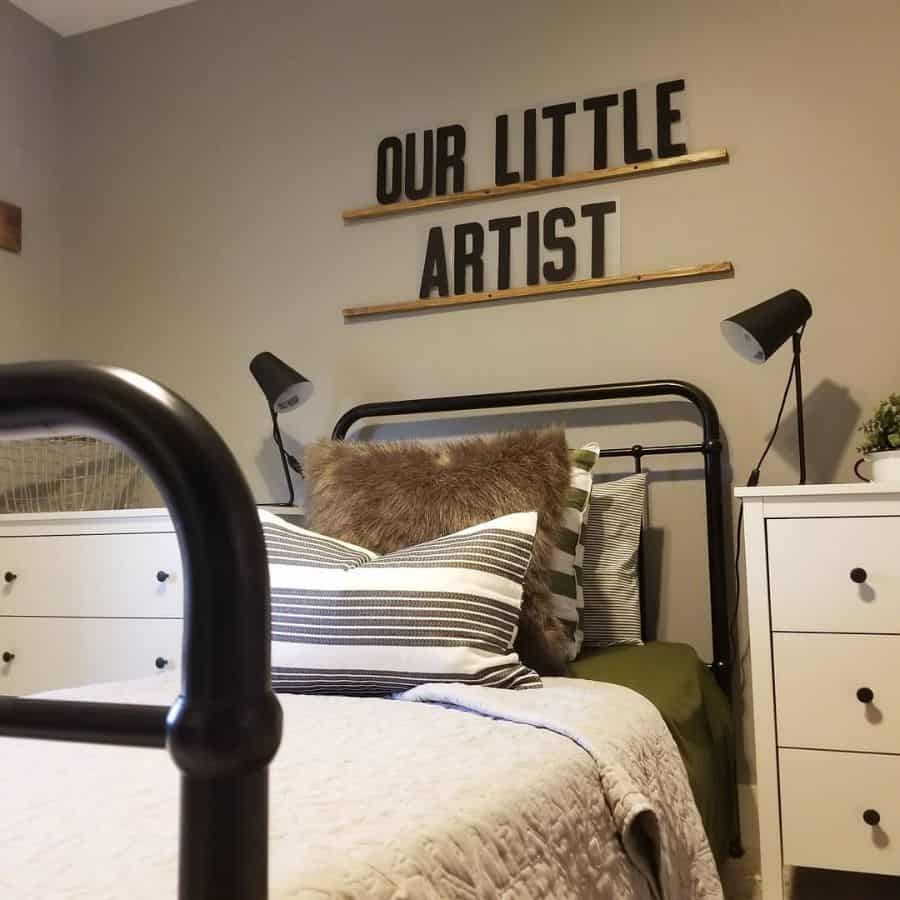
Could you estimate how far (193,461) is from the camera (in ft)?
1.23

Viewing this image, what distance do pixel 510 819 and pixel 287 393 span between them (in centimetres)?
157

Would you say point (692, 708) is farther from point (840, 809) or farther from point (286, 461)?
point (286, 461)

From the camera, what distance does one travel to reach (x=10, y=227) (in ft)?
9.00

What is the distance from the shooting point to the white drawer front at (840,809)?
A: 1530mm

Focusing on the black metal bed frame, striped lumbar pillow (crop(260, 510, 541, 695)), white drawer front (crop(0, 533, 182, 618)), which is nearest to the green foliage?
striped lumbar pillow (crop(260, 510, 541, 695))

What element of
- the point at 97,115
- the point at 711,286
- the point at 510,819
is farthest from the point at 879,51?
the point at 97,115

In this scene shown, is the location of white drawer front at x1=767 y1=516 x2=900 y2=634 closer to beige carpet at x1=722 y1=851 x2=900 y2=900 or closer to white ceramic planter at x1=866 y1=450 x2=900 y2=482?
white ceramic planter at x1=866 y1=450 x2=900 y2=482

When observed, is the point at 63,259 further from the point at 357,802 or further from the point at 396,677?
the point at 357,802

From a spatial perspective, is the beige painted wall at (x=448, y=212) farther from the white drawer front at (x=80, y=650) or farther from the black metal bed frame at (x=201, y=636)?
the black metal bed frame at (x=201, y=636)

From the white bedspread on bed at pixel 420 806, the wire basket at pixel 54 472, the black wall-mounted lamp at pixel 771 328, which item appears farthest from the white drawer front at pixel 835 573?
the wire basket at pixel 54 472

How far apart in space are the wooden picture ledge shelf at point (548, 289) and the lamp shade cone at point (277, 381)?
304mm

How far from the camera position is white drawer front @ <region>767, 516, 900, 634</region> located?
5.18ft

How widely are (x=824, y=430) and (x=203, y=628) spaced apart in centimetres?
192

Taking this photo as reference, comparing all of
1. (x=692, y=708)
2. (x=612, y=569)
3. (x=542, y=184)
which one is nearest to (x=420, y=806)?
(x=692, y=708)
